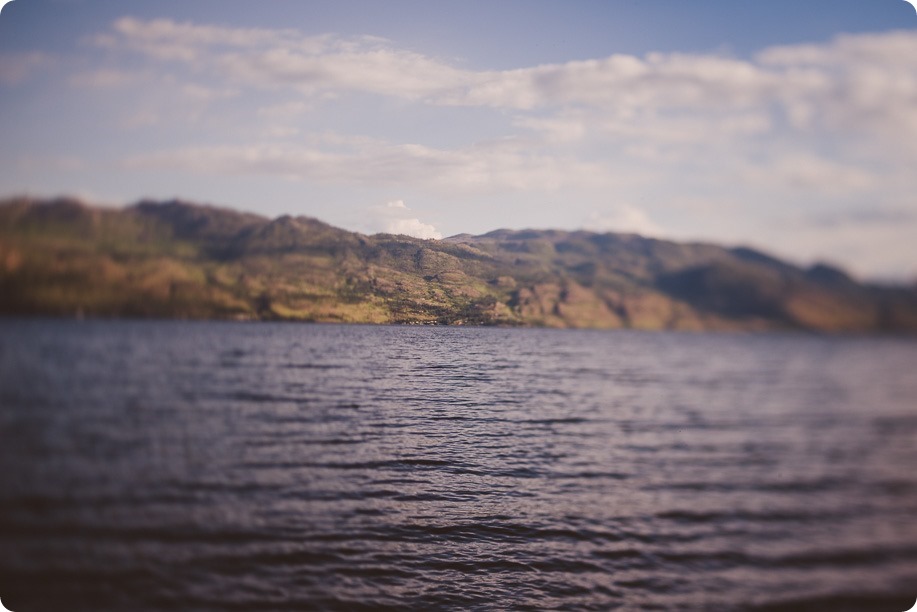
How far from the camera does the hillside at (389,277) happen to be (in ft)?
25.0

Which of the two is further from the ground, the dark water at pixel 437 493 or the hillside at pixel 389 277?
the hillside at pixel 389 277

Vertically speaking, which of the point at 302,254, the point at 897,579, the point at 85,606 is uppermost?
the point at 302,254

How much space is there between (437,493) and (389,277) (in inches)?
211

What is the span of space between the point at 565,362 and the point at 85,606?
34.8 m

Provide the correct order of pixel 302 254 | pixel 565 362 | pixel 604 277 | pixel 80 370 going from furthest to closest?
pixel 565 362
pixel 80 370
pixel 604 277
pixel 302 254

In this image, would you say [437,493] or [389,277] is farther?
[389,277]

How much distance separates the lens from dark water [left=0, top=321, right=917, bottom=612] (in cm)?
737

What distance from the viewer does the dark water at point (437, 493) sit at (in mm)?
7367

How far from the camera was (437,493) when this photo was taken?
1053cm

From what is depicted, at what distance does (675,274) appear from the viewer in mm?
11180

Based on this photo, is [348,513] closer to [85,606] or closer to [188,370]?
[85,606]

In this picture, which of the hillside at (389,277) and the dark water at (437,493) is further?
the hillside at (389,277)

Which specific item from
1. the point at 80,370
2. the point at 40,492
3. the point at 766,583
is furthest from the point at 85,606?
the point at 80,370

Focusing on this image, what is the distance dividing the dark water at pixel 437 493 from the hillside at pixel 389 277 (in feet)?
3.50
